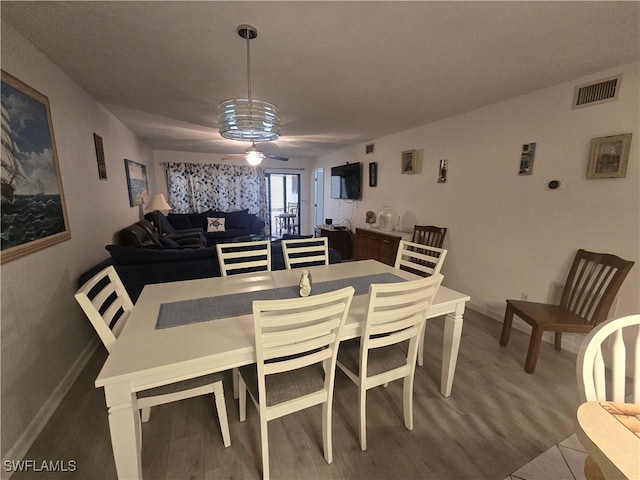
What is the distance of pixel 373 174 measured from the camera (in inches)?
186

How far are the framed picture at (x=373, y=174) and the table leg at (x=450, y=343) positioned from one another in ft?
11.1

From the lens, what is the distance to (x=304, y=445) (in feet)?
4.79

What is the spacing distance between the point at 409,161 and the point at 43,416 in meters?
4.37

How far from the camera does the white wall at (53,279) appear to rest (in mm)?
1386

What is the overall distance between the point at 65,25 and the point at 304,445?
2707 millimetres

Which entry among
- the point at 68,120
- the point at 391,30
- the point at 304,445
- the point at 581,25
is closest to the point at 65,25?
the point at 68,120

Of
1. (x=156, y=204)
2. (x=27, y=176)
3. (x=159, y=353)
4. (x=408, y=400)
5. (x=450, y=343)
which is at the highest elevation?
(x=27, y=176)

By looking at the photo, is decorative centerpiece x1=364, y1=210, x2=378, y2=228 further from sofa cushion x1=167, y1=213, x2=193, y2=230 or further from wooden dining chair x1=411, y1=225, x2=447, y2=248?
sofa cushion x1=167, y1=213, x2=193, y2=230

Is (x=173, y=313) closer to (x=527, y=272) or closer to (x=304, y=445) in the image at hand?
(x=304, y=445)

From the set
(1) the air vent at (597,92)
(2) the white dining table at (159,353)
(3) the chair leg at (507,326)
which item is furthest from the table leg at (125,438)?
(1) the air vent at (597,92)

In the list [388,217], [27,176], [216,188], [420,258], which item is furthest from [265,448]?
[216,188]

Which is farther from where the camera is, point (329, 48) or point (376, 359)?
point (329, 48)

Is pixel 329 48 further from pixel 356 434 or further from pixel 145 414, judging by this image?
pixel 145 414

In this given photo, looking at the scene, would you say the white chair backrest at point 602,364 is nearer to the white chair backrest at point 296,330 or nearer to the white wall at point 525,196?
the white chair backrest at point 296,330
